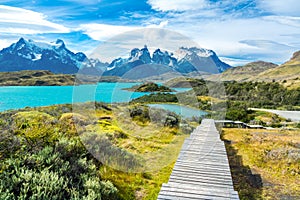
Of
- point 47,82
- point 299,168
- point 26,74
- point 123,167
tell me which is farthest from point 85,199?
point 26,74

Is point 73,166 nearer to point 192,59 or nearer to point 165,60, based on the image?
point 165,60

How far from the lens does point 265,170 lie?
36.7 feet

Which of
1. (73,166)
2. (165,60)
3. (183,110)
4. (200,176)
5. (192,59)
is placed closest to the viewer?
(73,166)

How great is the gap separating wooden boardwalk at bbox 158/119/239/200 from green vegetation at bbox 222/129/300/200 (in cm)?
115

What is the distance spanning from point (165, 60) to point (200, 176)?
Result: 5265 mm

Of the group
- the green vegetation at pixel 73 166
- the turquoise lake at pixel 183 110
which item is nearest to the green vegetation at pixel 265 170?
the green vegetation at pixel 73 166

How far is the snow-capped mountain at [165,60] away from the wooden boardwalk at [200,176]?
12.0 feet

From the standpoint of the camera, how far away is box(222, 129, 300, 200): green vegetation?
28.9 feet

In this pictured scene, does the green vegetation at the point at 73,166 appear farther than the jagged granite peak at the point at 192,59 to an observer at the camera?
No

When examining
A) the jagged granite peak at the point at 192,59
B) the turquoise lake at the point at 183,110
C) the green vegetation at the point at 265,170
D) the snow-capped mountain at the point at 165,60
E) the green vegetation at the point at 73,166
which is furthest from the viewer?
the turquoise lake at the point at 183,110

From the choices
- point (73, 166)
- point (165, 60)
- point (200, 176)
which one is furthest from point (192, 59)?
point (73, 166)

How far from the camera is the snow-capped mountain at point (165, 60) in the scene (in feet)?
33.4

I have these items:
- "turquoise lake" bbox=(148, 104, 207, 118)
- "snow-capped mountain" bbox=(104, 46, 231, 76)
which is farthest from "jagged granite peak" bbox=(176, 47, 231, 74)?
"turquoise lake" bbox=(148, 104, 207, 118)

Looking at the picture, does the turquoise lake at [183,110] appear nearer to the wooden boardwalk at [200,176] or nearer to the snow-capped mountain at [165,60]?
the wooden boardwalk at [200,176]
